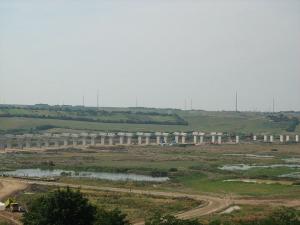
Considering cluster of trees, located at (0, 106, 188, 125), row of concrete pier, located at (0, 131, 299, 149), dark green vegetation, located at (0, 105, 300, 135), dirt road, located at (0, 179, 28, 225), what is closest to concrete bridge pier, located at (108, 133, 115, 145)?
row of concrete pier, located at (0, 131, 299, 149)

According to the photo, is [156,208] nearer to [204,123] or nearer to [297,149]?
[297,149]

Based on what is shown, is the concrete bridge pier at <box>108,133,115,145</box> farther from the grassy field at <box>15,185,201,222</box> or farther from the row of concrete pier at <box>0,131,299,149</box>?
the grassy field at <box>15,185,201,222</box>

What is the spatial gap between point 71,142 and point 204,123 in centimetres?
6032

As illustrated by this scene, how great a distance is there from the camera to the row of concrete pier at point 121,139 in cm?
10644

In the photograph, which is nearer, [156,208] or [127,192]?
[156,208]

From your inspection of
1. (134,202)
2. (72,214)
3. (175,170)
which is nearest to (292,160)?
(175,170)

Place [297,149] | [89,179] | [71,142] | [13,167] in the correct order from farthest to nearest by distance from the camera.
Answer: [71,142] < [297,149] < [13,167] < [89,179]

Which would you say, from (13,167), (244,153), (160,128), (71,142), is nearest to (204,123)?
(160,128)

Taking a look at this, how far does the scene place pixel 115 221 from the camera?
2409 cm

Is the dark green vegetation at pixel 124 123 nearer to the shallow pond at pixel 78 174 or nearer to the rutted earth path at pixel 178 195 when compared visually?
the shallow pond at pixel 78 174

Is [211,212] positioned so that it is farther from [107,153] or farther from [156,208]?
[107,153]

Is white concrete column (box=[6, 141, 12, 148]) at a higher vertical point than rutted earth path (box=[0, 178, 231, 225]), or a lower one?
higher

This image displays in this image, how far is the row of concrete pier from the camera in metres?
106

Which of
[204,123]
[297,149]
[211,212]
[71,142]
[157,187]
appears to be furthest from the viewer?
[204,123]
